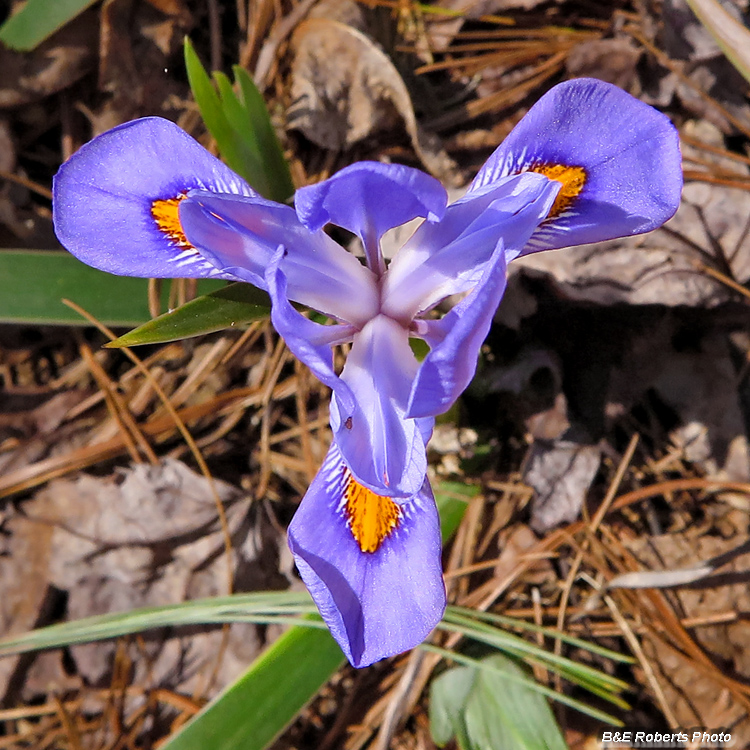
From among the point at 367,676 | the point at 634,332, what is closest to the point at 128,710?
the point at 367,676

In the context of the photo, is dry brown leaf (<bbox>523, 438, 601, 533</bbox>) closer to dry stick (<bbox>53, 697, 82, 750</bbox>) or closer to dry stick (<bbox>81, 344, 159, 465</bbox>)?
dry stick (<bbox>81, 344, 159, 465</bbox>)

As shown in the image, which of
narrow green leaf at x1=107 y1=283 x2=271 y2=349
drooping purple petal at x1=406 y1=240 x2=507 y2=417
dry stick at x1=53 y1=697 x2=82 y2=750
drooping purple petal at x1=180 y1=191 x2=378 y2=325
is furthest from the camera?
dry stick at x1=53 y1=697 x2=82 y2=750

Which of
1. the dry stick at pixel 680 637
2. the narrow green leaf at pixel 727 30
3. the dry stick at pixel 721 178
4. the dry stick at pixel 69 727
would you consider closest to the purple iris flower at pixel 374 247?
the narrow green leaf at pixel 727 30

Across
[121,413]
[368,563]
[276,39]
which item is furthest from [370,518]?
[276,39]

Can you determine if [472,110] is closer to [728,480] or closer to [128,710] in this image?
[728,480]

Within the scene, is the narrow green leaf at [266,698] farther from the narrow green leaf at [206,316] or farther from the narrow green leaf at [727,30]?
the narrow green leaf at [727,30]

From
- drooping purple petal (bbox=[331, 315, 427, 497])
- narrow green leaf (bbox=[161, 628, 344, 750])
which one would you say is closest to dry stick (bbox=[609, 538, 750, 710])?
narrow green leaf (bbox=[161, 628, 344, 750])
